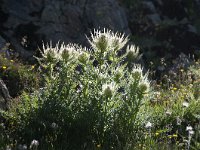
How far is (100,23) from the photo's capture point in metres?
11.1

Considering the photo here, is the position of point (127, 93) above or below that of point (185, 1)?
below

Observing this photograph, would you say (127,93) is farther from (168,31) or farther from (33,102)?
(168,31)

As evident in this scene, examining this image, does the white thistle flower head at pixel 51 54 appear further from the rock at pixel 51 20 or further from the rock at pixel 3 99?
the rock at pixel 51 20

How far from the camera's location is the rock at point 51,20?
1005 centimetres

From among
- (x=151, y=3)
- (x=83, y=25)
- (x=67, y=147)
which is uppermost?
(x=151, y=3)

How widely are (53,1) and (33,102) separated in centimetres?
551

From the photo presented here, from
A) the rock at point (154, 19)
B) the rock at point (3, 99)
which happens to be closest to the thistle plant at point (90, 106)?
the rock at point (3, 99)

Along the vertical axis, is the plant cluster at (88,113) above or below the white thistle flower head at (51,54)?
below

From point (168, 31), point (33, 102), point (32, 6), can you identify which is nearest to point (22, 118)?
point (33, 102)

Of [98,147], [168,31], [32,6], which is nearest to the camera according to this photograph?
[98,147]

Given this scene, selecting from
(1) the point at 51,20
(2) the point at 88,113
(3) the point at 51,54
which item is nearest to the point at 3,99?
(3) the point at 51,54

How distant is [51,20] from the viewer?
10523 mm

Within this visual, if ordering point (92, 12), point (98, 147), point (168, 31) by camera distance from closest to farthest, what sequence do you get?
point (98, 147)
point (92, 12)
point (168, 31)

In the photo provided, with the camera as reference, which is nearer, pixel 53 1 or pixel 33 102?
pixel 33 102
